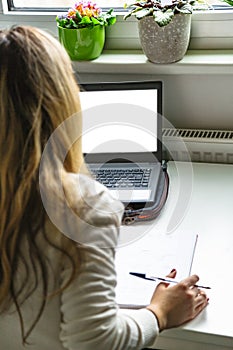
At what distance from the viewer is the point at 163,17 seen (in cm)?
150

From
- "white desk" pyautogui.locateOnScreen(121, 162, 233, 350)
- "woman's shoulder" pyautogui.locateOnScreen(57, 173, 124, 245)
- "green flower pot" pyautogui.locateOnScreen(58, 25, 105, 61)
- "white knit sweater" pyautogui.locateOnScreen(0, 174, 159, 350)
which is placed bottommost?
"white desk" pyautogui.locateOnScreen(121, 162, 233, 350)

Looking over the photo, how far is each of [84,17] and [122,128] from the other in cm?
32

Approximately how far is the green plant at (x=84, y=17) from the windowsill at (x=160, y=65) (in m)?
0.10

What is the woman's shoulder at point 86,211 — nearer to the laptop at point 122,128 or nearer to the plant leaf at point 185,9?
the laptop at point 122,128

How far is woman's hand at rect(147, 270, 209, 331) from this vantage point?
107 cm

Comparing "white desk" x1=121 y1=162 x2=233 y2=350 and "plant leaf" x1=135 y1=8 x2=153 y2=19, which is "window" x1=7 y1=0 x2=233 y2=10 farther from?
"white desk" x1=121 y1=162 x2=233 y2=350

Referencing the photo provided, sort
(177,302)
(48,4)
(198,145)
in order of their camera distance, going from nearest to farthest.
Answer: (177,302) → (198,145) → (48,4)

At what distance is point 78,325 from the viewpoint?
0.91 m

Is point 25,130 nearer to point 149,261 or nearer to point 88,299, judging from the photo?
point 88,299

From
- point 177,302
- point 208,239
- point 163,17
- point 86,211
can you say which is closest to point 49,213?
point 86,211

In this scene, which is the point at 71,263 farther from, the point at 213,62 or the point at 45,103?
the point at 213,62

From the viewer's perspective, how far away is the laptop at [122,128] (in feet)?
4.99

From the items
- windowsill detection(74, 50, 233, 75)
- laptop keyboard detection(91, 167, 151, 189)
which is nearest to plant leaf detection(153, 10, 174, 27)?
windowsill detection(74, 50, 233, 75)

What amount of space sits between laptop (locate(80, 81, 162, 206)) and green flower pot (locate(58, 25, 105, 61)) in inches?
6.0
